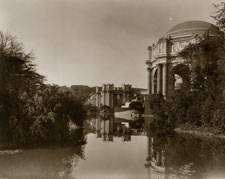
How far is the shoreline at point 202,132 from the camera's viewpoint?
59.5 feet

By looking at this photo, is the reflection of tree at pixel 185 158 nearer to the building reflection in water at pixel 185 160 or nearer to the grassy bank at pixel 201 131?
the building reflection in water at pixel 185 160

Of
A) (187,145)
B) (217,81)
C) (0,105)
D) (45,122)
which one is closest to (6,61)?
(0,105)

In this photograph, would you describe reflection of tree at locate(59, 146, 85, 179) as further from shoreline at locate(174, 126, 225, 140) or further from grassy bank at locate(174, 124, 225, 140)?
grassy bank at locate(174, 124, 225, 140)

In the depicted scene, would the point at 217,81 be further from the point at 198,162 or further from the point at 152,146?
the point at 198,162

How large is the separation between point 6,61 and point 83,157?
5644 mm

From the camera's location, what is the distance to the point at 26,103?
14.5 m

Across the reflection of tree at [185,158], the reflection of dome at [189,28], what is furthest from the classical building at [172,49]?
the reflection of tree at [185,158]

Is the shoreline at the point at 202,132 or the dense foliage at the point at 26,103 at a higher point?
the dense foliage at the point at 26,103

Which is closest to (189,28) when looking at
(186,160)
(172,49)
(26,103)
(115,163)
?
(172,49)

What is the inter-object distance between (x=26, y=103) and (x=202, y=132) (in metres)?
11.3

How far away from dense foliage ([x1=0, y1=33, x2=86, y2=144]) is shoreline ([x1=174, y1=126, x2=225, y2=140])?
8791 millimetres

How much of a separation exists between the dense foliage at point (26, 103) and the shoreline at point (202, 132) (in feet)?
28.8

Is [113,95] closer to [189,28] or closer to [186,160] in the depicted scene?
[189,28]

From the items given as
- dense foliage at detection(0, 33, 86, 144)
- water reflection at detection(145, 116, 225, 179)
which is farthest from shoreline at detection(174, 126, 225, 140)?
dense foliage at detection(0, 33, 86, 144)
